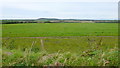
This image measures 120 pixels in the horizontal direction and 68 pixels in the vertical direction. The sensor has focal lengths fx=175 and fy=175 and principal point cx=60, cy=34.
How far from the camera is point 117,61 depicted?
3.19 m

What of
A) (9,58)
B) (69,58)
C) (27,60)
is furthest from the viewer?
(9,58)

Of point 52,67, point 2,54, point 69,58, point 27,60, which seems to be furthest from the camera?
point 2,54

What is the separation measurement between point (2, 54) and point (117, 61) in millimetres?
2304

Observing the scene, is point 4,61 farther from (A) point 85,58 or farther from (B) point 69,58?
(A) point 85,58

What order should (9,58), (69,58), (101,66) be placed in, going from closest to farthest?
(101,66) → (69,58) → (9,58)

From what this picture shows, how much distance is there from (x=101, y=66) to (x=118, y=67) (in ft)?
1.11

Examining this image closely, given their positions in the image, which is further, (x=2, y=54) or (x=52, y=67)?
Answer: (x=2, y=54)

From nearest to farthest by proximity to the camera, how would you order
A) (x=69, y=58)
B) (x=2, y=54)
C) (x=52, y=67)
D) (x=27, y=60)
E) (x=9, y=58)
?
(x=52, y=67) → (x=27, y=60) → (x=69, y=58) → (x=9, y=58) → (x=2, y=54)

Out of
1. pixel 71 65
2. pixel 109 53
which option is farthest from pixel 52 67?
pixel 109 53

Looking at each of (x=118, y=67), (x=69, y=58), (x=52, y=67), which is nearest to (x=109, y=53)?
(x=118, y=67)

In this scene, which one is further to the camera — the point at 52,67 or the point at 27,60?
the point at 27,60

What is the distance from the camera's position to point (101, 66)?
9.11 feet

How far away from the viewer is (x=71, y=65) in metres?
2.93

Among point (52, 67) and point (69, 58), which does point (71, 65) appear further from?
point (52, 67)
